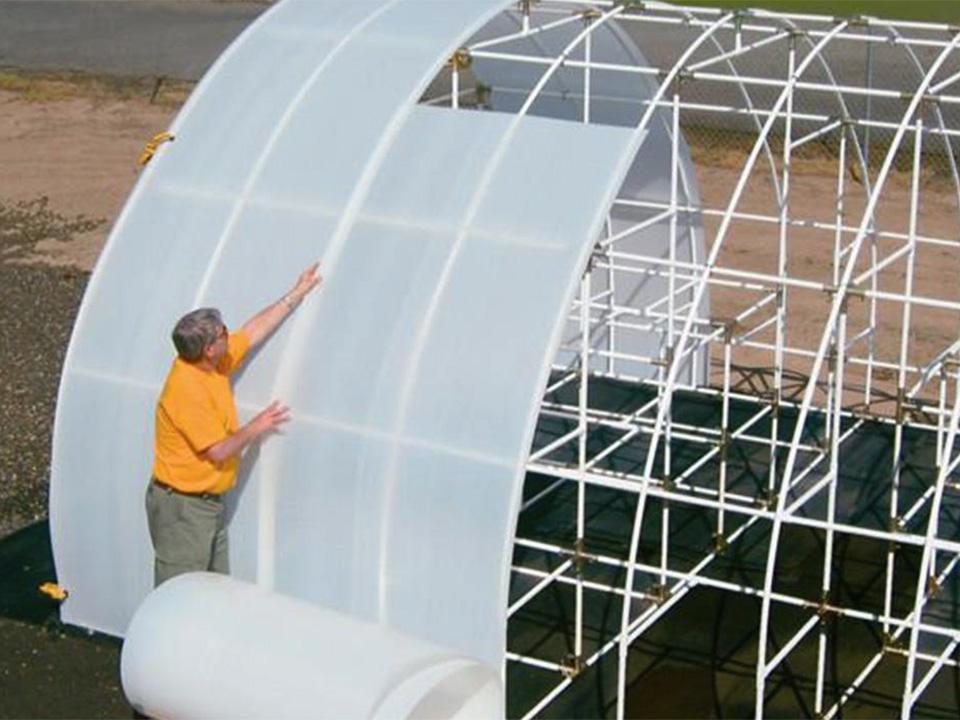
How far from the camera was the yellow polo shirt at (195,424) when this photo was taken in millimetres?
10586

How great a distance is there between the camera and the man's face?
1055 cm

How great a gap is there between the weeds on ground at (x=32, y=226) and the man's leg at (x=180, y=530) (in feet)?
45.9

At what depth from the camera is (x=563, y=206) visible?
10.4 m

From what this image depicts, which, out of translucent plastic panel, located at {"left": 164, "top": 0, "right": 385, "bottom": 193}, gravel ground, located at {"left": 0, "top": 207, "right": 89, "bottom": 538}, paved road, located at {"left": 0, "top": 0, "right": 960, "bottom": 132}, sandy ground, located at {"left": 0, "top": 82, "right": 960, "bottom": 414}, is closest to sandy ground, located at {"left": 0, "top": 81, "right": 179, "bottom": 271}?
sandy ground, located at {"left": 0, "top": 82, "right": 960, "bottom": 414}

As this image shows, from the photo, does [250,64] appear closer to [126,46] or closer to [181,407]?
[181,407]

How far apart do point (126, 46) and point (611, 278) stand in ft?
76.8

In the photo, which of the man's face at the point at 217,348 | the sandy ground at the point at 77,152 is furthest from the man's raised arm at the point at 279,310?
the sandy ground at the point at 77,152

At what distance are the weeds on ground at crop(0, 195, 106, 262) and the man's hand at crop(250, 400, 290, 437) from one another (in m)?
14.1

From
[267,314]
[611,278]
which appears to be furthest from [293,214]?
[611,278]

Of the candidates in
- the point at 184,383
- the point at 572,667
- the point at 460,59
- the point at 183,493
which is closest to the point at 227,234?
the point at 184,383

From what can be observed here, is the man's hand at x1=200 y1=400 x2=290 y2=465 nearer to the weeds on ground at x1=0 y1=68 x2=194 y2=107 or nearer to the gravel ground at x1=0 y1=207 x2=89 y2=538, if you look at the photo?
the gravel ground at x1=0 y1=207 x2=89 y2=538

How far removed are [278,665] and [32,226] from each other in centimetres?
1749

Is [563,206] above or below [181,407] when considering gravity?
above

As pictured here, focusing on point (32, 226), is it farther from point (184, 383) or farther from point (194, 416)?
point (194, 416)
